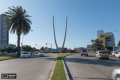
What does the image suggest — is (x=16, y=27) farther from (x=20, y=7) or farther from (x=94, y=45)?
(x=94, y=45)

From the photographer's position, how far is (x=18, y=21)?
3944cm

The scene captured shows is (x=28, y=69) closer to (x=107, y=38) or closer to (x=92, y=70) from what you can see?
(x=92, y=70)

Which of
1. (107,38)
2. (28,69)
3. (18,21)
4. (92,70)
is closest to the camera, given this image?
(92,70)

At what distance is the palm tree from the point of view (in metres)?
39.8

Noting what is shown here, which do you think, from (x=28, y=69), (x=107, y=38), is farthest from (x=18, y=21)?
(x=107, y=38)

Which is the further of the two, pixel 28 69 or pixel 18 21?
pixel 18 21

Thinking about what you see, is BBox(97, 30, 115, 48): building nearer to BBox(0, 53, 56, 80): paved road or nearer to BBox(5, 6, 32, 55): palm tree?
BBox(5, 6, 32, 55): palm tree

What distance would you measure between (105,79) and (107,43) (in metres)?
153

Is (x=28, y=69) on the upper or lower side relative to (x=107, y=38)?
lower

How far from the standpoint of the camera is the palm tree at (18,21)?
3981 cm

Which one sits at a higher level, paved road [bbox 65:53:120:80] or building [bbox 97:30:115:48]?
building [bbox 97:30:115:48]

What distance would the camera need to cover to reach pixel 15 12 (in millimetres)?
41250

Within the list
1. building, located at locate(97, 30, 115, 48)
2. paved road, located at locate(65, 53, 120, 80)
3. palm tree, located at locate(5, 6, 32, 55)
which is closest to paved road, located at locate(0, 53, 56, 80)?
paved road, located at locate(65, 53, 120, 80)

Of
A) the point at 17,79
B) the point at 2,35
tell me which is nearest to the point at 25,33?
the point at 17,79
